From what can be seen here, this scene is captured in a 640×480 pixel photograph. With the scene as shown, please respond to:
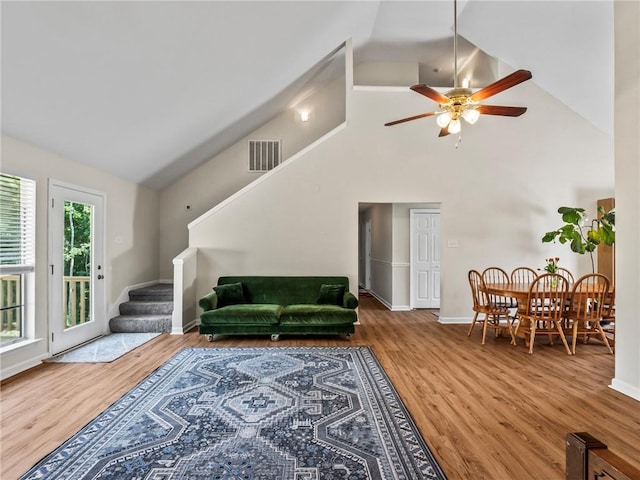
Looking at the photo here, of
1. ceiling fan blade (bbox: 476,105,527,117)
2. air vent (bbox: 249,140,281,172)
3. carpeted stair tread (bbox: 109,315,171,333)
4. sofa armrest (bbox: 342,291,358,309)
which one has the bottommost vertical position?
carpeted stair tread (bbox: 109,315,171,333)

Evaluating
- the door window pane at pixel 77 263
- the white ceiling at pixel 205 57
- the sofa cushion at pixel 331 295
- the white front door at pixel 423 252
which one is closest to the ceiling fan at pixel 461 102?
the white ceiling at pixel 205 57

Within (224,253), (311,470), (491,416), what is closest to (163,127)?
(224,253)

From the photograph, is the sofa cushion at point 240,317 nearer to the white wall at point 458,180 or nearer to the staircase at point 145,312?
the staircase at point 145,312

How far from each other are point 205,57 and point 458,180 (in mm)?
4330

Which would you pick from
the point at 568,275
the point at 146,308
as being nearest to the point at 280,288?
the point at 146,308

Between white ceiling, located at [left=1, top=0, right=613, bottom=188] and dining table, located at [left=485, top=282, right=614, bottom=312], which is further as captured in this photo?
dining table, located at [left=485, top=282, right=614, bottom=312]

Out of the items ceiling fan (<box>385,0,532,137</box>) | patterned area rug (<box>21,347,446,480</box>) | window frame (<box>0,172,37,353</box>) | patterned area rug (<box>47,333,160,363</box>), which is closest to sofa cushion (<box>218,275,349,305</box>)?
patterned area rug (<box>47,333,160,363</box>)

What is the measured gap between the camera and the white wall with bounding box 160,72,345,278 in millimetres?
6805

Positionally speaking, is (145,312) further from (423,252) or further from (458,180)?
(458,180)

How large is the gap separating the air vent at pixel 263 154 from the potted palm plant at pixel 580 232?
5.16 m

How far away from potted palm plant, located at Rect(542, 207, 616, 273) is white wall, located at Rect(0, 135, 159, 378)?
6848mm

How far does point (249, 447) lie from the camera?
2156 millimetres

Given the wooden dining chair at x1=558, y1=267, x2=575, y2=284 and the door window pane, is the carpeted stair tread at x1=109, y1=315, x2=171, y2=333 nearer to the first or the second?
the door window pane

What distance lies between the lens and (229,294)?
5.05 meters
